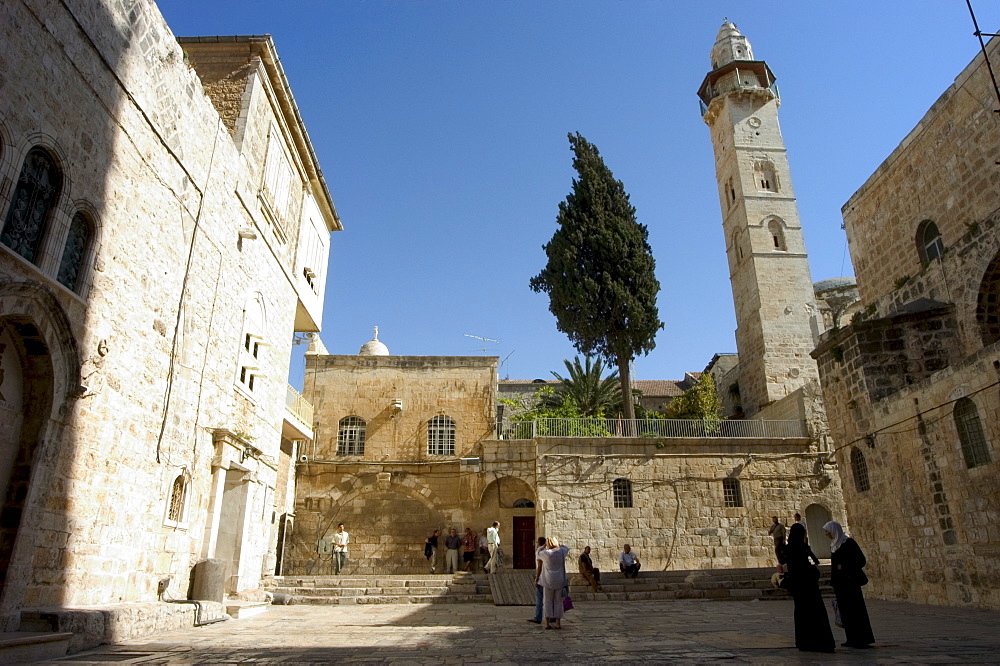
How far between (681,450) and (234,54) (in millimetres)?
16093

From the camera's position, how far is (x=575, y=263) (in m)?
23.4

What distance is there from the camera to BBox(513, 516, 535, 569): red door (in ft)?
63.0

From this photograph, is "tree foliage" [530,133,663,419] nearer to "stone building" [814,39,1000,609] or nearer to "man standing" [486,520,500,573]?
"man standing" [486,520,500,573]

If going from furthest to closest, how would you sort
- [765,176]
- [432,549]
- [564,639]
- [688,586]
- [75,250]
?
[765,176]
[432,549]
[688,586]
[75,250]
[564,639]

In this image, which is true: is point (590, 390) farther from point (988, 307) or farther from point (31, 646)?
point (31, 646)

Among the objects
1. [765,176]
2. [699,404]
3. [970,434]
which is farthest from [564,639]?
[765,176]

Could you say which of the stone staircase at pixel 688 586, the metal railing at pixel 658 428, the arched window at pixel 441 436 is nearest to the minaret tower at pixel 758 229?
the metal railing at pixel 658 428

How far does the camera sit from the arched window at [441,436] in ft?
67.5

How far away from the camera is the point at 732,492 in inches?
757

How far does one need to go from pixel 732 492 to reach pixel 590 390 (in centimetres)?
880

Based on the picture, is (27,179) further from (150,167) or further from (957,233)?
(957,233)

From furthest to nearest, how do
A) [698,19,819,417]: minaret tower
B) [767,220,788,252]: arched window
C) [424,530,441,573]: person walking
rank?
[767,220,788,252]: arched window, [698,19,819,417]: minaret tower, [424,530,441,573]: person walking

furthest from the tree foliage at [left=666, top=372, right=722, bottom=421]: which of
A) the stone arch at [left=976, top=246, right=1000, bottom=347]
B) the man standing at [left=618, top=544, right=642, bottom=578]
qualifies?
the stone arch at [left=976, top=246, right=1000, bottom=347]

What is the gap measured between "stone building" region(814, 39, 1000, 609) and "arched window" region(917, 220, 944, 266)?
0.09ft
